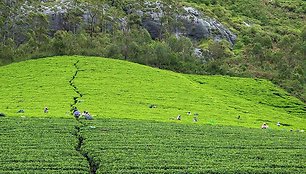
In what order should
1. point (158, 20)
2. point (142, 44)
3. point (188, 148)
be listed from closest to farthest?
1. point (188, 148)
2. point (142, 44)
3. point (158, 20)

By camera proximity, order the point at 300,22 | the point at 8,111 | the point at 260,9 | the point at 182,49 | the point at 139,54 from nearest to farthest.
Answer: the point at 8,111 → the point at 139,54 → the point at 182,49 → the point at 300,22 → the point at 260,9

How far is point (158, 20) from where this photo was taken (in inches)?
4956

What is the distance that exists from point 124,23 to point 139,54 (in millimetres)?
32837

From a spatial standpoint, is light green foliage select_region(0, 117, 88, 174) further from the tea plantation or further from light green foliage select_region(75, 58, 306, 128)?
light green foliage select_region(75, 58, 306, 128)

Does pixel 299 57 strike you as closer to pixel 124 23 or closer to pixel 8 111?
pixel 124 23

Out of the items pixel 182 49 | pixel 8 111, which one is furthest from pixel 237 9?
pixel 8 111

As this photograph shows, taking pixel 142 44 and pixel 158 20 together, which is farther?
pixel 158 20

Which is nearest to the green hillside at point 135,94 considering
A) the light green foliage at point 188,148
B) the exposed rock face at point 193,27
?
the light green foliage at point 188,148

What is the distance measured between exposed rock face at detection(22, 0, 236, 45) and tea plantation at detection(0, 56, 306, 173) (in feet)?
127

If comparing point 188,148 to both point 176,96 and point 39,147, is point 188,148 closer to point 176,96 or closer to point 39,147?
point 39,147

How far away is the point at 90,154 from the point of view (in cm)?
2803

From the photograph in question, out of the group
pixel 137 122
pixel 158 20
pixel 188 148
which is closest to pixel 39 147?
pixel 188 148

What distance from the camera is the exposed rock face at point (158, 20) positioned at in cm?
11800

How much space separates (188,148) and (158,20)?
97.8m
